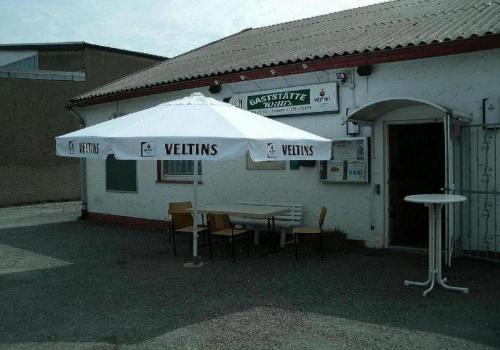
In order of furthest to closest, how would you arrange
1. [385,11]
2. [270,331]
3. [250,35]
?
1. [250,35]
2. [385,11]
3. [270,331]

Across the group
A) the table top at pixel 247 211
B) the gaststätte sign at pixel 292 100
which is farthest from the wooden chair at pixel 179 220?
the gaststätte sign at pixel 292 100

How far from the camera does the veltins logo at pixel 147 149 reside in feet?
18.8

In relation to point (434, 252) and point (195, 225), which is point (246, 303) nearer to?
point (195, 225)

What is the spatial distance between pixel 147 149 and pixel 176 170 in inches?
232

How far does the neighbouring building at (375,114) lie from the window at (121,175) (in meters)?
0.22

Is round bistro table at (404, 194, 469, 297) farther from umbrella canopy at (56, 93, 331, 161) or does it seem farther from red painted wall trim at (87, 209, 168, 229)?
red painted wall trim at (87, 209, 168, 229)

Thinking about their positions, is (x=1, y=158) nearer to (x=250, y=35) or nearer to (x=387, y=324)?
(x=250, y=35)

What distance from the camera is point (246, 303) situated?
551 cm

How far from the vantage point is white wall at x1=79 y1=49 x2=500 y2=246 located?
285 inches

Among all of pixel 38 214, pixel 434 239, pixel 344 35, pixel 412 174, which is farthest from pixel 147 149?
pixel 38 214

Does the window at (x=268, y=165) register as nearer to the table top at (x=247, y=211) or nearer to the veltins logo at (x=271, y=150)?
the table top at (x=247, y=211)

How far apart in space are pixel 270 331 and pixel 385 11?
905 centimetres

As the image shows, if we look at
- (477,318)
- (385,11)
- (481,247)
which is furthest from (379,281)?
(385,11)

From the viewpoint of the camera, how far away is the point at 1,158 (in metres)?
17.0
